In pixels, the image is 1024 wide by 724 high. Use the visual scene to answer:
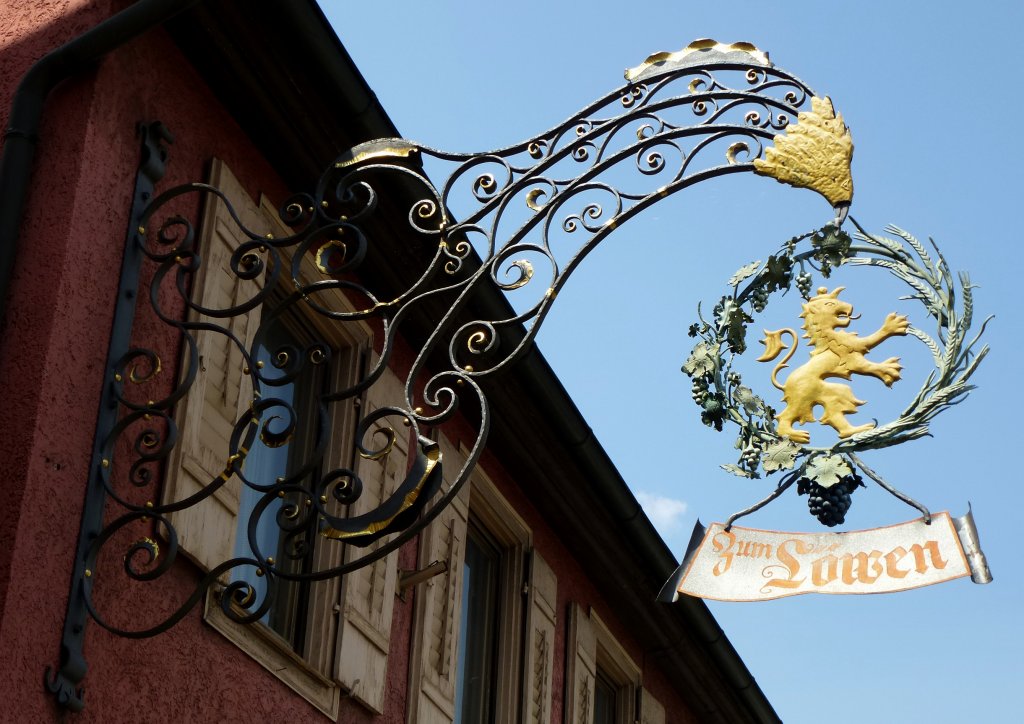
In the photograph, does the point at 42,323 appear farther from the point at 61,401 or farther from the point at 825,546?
the point at 825,546

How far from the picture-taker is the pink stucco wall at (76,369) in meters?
6.13

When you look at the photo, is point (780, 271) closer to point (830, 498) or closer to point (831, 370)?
point (831, 370)

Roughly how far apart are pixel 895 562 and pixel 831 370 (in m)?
0.67

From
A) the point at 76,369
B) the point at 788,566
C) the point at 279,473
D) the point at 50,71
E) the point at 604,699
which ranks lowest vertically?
the point at 788,566

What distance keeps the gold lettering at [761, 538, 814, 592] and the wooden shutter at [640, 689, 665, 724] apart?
6.70 metres

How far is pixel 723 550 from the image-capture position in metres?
A: 6.63

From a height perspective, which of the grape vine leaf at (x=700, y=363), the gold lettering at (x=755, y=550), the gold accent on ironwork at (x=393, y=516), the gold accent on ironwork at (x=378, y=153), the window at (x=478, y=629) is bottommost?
the gold accent on ironwork at (x=393, y=516)

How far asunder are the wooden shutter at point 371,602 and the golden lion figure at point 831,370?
8.37 feet

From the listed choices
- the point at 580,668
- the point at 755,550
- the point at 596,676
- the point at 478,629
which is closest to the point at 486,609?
the point at 478,629

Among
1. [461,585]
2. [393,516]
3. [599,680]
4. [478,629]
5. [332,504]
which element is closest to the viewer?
[393,516]

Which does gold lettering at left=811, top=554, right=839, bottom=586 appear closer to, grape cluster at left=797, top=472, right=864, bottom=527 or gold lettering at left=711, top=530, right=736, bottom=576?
grape cluster at left=797, top=472, right=864, bottom=527

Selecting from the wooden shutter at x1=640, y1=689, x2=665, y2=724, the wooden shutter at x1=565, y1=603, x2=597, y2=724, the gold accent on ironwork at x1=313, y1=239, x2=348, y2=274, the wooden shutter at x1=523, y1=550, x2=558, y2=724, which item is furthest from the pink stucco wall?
the wooden shutter at x1=640, y1=689, x2=665, y2=724

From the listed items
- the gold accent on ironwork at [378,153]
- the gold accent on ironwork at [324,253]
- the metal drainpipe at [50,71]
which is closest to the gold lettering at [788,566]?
the gold accent on ironwork at [324,253]

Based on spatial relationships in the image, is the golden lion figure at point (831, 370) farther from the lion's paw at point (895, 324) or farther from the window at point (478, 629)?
the window at point (478, 629)
